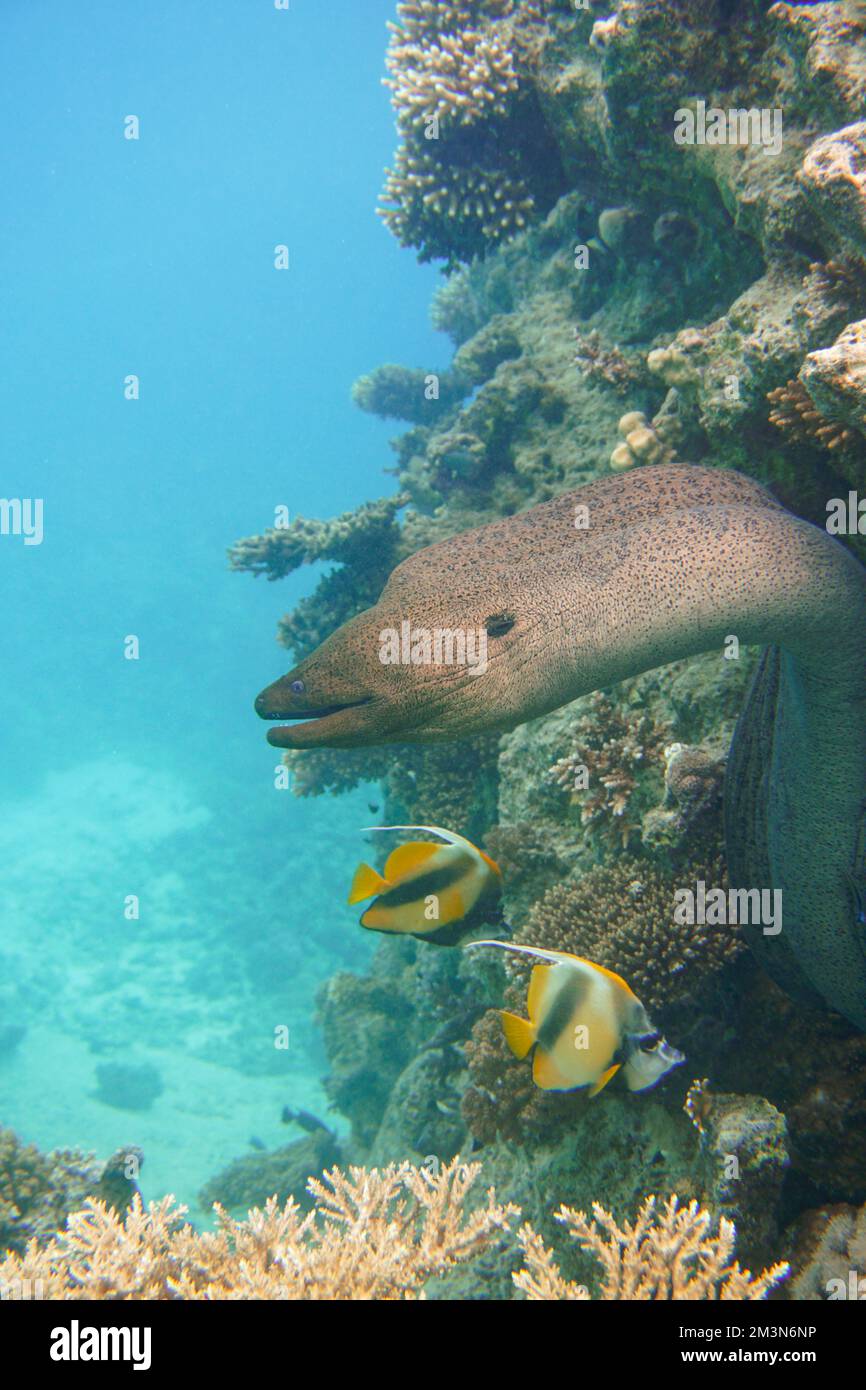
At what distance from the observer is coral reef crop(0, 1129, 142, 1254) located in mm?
4672

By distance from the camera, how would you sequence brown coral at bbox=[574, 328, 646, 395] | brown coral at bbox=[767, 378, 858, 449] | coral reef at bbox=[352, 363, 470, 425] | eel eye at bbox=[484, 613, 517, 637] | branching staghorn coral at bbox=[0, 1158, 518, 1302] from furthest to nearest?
coral reef at bbox=[352, 363, 470, 425], brown coral at bbox=[574, 328, 646, 395], brown coral at bbox=[767, 378, 858, 449], branching staghorn coral at bbox=[0, 1158, 518, 1302], eel eye at bbox=[484, 613, 517, 637]

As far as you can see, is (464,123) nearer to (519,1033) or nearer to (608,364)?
(608,364)

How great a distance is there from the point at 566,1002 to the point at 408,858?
1.02m

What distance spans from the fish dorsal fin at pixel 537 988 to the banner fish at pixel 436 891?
60 cm

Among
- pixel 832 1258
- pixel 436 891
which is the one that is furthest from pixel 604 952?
pixel 832 1258

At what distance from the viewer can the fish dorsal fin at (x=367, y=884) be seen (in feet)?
11.1

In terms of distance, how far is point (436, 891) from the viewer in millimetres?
3273

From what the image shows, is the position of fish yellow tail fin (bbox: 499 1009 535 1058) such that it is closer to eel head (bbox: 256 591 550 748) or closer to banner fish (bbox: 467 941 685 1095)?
banner fish (bbox: 467 941 685 1095)

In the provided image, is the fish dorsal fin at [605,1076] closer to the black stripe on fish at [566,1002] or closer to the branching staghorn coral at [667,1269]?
the black stripe on fish at [566,1002]

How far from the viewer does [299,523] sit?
738 centimetres

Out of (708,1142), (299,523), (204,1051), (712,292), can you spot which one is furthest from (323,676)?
(204,1051)

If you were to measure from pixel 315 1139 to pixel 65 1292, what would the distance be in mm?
8803

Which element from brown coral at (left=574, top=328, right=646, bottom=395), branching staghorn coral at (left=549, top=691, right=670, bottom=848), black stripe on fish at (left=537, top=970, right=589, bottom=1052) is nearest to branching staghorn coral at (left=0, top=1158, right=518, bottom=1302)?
black stripe on fish at (left=537, top=970, right=589, bottom=1052)

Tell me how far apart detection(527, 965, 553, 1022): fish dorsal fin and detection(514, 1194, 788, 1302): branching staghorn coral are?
2.26 feet
